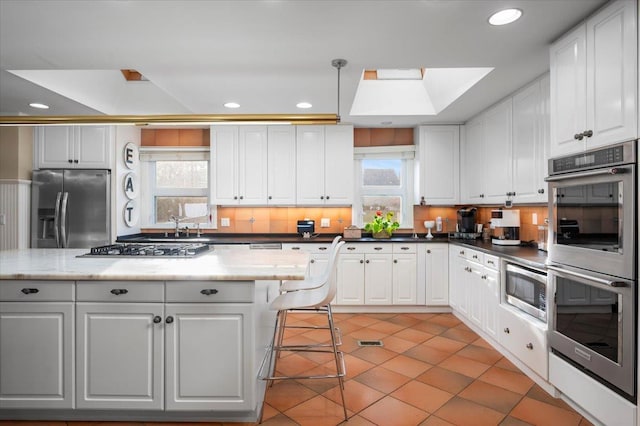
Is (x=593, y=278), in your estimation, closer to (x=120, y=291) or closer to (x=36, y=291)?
(x=120, y=291)

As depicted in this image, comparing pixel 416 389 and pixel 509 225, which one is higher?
pixel 509 225

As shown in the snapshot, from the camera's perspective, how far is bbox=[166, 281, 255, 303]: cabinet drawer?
206cm

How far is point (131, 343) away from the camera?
2086mm

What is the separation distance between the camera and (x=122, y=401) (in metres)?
2.09

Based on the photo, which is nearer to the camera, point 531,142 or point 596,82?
point 596,82

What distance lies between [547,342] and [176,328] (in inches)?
94.7

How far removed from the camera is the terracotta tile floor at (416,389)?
87.0 inches

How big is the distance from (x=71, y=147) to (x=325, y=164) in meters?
3.12

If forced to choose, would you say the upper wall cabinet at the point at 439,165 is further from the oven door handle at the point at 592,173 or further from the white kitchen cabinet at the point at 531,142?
the oven door handle at the point at 592,173

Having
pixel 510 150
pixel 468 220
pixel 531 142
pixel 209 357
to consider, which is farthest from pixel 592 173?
pixel 468 220

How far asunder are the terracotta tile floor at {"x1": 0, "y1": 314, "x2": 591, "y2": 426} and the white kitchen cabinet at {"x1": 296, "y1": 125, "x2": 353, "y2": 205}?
1.87m

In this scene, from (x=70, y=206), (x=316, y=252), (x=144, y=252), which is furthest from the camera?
(x=316, y=252)

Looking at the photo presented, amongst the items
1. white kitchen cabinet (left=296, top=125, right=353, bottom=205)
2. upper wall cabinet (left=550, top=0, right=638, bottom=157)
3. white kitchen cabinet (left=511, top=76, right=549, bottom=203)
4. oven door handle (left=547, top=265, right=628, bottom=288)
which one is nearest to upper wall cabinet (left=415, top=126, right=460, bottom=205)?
white kitchen cabinet (left=296, top=125, right=353, bottom=205)

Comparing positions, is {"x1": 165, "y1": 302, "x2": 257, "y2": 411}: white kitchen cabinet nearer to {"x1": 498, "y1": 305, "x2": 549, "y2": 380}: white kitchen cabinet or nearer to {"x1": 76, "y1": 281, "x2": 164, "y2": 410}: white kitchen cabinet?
{"x1": 76, "y1": 281, "x2": 164, "y2": 410}: white kitchen cabinet
